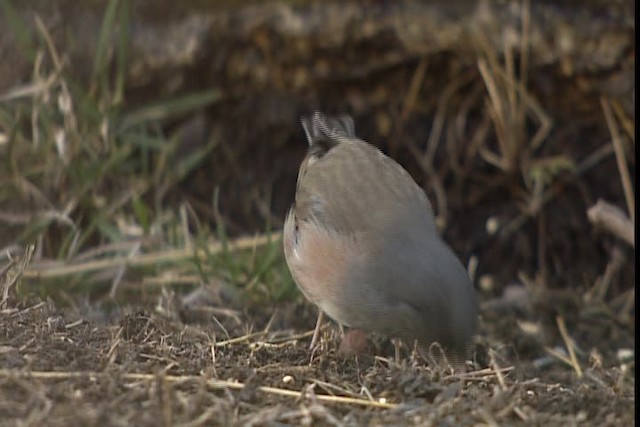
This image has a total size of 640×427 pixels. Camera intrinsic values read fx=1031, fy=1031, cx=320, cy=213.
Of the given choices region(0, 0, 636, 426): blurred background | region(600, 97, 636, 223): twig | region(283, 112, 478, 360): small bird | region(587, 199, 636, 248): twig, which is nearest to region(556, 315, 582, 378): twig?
region(0, 0, 636, 426): blurred background

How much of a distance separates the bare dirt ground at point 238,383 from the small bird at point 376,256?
174 millimetres

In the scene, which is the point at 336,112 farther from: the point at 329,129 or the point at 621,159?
the point at 329,129

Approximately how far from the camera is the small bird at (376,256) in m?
3.74

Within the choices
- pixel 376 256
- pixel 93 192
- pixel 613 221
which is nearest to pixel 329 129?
pixel 376 256

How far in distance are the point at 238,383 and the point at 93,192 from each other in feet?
8.65

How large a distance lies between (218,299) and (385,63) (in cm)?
236

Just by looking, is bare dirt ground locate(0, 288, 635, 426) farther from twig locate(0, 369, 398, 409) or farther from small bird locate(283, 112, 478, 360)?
small bird locate(283, 112, 478, 360)

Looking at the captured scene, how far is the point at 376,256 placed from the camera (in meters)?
3.91

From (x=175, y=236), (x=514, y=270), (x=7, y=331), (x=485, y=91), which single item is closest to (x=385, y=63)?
(x=485, y=91)

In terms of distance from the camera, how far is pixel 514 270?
6.45 m

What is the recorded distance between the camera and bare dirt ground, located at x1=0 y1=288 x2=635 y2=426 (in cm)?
314

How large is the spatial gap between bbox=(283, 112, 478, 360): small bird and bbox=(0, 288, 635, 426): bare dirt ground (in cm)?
17

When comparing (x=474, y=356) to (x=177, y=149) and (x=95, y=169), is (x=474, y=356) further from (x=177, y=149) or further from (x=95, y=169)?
(x=177, y=149)

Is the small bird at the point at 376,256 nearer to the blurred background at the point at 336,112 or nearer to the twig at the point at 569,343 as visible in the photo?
the twig at the point at 569,343
